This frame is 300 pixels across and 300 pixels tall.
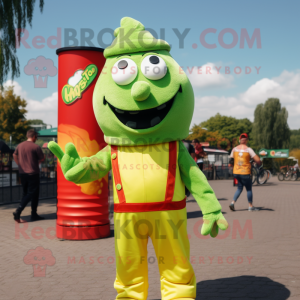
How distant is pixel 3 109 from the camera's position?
36.7m

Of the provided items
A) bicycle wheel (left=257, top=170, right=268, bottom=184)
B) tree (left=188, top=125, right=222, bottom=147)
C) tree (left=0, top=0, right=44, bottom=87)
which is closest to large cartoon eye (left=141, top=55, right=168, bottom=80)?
tree (left=0, top=0, right=44, bottom=87)

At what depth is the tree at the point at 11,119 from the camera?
36219mm

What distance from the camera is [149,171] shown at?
10.3 feet

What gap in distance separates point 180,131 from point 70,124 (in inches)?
126

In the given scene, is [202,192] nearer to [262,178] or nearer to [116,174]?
[116,174]

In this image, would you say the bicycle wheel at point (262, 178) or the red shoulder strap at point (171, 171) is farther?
the bicycle wheel at point (262, 178)

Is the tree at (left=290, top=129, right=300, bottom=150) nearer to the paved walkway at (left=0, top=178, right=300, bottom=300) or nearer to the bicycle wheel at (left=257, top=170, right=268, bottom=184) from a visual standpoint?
the bicycle wheel at (left=257, top=170, right=268, bottom=184)

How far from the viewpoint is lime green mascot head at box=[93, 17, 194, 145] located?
3.12m

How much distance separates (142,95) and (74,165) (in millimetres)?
924

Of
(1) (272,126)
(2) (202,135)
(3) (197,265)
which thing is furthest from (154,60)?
(1) (272,126)

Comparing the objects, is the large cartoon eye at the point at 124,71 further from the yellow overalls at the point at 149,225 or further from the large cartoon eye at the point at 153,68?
the yellow overalls at the point at 149,225

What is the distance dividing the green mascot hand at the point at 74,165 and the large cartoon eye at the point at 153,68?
94 centimetres

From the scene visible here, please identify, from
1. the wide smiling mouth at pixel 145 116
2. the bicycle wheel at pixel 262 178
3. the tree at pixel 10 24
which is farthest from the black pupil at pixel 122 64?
the bicycle wheel at pixel 262 178

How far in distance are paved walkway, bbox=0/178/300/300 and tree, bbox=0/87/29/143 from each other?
30.8 m
